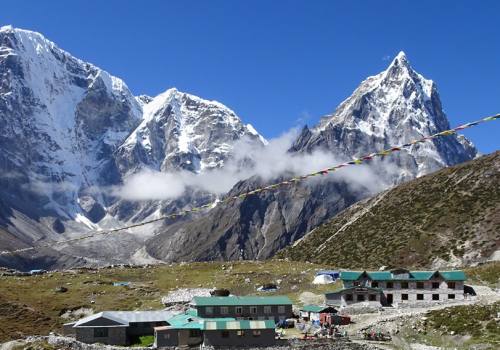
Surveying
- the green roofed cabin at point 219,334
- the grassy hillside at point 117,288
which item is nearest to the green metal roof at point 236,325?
the green roofed cabin at point 219,334

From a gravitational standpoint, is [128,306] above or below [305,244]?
below

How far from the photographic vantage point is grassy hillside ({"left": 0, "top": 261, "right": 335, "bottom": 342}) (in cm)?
11924

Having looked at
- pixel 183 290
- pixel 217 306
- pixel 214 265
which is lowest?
pixel 217 306

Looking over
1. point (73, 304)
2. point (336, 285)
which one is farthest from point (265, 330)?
point (73, 304)

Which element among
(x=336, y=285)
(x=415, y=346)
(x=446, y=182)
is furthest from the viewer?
(x=446, y=182)

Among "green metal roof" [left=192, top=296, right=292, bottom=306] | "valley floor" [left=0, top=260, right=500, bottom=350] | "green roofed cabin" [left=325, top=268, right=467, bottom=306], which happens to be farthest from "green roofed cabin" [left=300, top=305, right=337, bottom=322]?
"green roofed cabin" [left=325, top=268, right=467, bottom=306]

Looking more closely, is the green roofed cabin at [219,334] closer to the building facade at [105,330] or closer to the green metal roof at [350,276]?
the building facade at [105,330]

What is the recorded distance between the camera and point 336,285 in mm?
115500

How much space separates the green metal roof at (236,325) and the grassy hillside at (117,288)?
3660cm

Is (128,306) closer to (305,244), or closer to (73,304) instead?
(73,304)

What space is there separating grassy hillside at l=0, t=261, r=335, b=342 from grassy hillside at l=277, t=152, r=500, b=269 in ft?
73.9

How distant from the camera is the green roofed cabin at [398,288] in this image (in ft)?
325

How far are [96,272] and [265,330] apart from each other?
9728 centimetres

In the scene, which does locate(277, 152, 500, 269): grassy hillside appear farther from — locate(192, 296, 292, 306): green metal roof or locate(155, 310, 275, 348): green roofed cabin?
locate(155, 310, 275, 348): green roofed cabin
